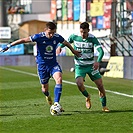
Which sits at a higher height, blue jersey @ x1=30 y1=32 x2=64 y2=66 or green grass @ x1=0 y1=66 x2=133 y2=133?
blue jersey @ x1=30 y1=32 x2=64 y2=66

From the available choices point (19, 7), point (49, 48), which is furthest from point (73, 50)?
point (19, 7)

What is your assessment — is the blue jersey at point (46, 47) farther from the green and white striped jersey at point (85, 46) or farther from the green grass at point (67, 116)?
the green grass at point (67, 116)

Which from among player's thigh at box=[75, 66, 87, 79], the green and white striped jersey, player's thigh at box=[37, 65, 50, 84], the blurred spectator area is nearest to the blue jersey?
player's thigh at box=[37, 65, 50, 84]

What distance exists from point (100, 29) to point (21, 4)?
29230mm

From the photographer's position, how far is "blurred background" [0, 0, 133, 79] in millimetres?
26875

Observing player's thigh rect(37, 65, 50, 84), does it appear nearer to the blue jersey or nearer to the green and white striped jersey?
the blue jersey

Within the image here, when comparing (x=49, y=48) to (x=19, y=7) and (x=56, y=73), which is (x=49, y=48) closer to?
(x=56, y=73)

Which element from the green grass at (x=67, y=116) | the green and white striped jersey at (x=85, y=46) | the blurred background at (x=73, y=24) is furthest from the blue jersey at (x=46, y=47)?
the blurred background at (x=73, y=24)

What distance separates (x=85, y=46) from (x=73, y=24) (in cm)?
3341

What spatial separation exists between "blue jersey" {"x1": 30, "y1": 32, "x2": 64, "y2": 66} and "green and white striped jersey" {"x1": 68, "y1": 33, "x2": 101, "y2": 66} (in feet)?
1.15

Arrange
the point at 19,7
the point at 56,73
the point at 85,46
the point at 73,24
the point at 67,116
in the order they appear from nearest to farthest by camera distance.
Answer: the point at 67,116 < the point at 56,73 < the point at 85,46 < the point at 73,24 < the point at 19,7

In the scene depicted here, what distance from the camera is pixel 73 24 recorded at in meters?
43.9

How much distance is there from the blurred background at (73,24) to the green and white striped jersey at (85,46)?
2700 mm

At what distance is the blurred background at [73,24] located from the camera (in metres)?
26.9
